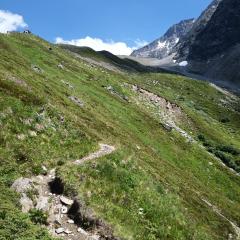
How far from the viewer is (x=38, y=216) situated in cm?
2470

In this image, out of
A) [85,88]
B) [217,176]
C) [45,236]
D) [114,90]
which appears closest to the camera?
[45,236]

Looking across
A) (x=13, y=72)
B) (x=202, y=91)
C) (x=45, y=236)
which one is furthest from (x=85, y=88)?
(x=202, y=91)

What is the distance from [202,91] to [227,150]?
269ft

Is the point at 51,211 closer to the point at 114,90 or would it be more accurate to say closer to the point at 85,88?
the point at 85,88

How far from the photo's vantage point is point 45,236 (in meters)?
22.2

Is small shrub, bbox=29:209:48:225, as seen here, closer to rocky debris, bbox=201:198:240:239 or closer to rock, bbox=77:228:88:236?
rock, bbox=77:228:88:236

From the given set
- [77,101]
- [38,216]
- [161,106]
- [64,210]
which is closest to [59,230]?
[38,216]

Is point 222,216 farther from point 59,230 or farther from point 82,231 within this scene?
point 59,230

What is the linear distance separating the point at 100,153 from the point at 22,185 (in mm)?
7921

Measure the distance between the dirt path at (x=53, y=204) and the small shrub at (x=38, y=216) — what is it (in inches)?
14.6

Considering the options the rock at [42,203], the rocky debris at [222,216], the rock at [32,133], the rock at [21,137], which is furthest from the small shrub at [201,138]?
the rock at [42,203]

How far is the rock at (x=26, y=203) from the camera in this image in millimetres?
25198

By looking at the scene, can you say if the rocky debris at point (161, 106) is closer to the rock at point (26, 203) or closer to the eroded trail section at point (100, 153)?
the eroded trail section at point (100, 153)

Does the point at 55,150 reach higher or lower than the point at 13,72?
lower
